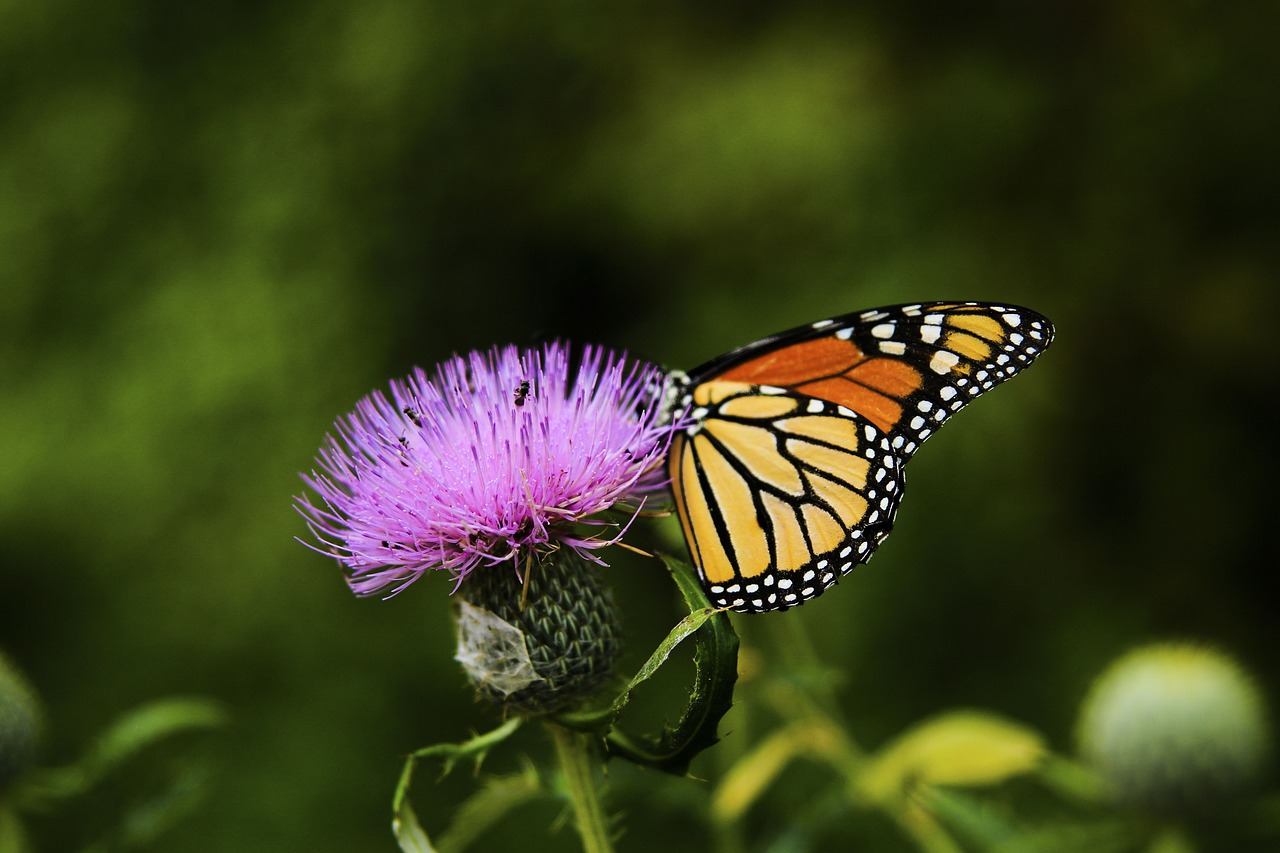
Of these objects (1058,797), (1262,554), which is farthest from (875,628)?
(1262,554)

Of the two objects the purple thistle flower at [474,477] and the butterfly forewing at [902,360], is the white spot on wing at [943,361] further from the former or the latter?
the purple thistle flower at [474,477]

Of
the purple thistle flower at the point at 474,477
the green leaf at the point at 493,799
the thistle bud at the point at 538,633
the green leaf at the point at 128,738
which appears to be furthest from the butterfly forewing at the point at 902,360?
the green leaf at the point at 128,738

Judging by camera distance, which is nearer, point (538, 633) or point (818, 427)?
point (538, 633)

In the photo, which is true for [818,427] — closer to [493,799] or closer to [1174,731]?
[493,799]

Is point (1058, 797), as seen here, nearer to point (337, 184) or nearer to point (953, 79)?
point (953, 79)

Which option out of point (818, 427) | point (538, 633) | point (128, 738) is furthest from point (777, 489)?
point (128, 738)
